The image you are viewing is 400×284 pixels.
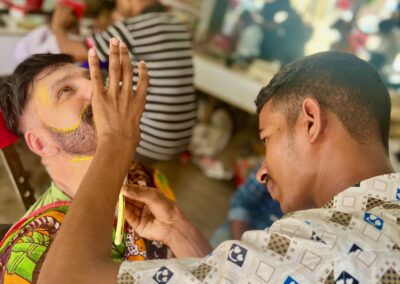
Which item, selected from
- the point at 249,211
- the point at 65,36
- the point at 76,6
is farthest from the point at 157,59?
the point at 249,211

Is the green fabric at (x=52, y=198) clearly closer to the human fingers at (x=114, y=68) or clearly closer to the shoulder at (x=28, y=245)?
the shoulder at (x=28, y=245)

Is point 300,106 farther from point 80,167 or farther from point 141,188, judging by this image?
point 80,167

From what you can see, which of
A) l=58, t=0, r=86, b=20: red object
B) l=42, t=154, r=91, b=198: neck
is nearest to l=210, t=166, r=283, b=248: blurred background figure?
l=42, t=154, r=91, b=198: neck

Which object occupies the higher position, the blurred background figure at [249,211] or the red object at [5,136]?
the red object at [5,136]

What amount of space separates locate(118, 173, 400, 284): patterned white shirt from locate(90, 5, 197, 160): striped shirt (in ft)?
4.05

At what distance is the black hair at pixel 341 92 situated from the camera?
935mm

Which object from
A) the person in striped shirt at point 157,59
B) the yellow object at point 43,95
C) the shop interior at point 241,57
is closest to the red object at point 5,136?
the yellow object at point 43,95

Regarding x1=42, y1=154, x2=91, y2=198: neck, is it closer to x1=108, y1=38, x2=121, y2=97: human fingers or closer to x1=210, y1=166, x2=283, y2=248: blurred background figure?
x1=108, y1=38, x2=121, y2=97: human fingers

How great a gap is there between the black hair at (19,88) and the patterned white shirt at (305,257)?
2.16ft

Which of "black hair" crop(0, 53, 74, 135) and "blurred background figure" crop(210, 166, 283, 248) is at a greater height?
"black hair" crop(0, 53, 74, 135)

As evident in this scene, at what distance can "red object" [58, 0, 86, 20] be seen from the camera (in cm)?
215

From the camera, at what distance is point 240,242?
2.61 feet

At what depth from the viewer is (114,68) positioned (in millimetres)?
895

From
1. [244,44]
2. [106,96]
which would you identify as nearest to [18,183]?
[106,96]
